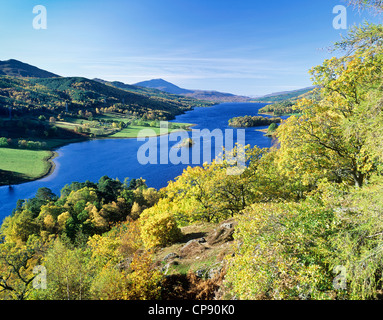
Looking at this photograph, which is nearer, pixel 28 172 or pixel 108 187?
pixel 108 187

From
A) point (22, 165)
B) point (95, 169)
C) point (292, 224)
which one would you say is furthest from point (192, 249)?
point (22, 165)

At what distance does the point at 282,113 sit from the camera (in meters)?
148

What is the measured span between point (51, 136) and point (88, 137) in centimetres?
2008

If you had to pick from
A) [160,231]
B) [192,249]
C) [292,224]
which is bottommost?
[160,231]

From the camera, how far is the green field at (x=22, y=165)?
7875 cm

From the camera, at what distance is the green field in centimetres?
7875

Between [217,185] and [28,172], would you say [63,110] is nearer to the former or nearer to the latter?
[28,172]

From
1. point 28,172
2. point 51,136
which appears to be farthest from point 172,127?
point 28,172

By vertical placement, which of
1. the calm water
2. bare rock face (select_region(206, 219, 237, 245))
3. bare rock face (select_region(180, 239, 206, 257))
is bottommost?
the calm water

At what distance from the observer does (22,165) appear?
88750 mm

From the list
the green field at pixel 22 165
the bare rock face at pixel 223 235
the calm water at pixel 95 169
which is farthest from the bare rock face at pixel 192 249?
the green field at pixel 22 165

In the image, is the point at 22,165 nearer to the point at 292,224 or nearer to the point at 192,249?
the point at 192,249

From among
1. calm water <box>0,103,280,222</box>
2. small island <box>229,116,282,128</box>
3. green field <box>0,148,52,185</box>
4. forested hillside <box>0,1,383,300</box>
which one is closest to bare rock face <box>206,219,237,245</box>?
forested hillside <box>0,1,383,300</box>

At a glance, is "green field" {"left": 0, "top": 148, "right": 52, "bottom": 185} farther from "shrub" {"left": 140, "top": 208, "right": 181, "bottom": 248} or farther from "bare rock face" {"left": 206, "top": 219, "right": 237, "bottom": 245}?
"bare rock face" {"left": 206, "top": 219, "right": 237, "bottom": 245}
